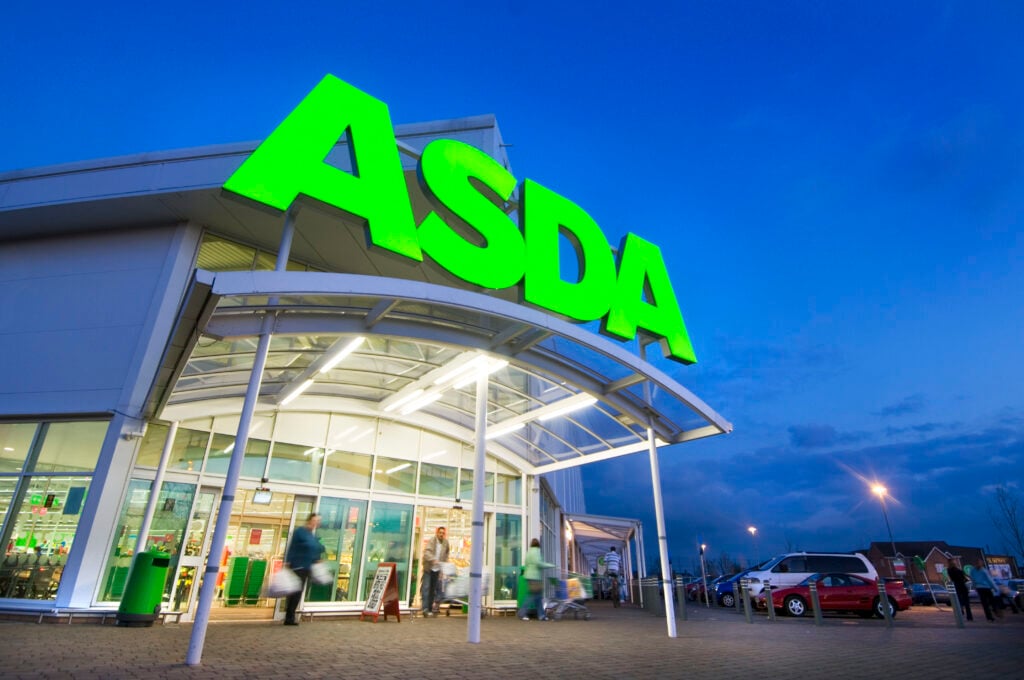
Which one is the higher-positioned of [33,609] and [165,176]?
[165,176]

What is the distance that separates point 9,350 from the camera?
11.0 metres

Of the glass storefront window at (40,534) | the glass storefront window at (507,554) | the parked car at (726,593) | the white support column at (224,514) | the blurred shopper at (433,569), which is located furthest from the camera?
the parked car at (726,593)

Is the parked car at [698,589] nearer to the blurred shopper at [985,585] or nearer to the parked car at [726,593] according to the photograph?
the parked car at [726,593]

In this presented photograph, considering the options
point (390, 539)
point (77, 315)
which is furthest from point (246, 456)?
point (77, 315)

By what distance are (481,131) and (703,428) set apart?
28.6 feet

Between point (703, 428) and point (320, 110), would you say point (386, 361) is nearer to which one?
point (320, 110)

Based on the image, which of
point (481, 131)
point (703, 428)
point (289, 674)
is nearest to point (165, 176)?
point (481, 131)

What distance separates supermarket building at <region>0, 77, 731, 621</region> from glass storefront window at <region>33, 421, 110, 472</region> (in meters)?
0.04

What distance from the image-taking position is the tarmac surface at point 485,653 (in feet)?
16.1

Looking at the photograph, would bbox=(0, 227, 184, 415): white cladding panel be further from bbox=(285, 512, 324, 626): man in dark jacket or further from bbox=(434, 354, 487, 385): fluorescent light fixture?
bbox=(434, 354, 487, 385): fluorescent light fixture

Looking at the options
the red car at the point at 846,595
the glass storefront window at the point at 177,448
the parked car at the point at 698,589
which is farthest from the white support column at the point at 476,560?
the parked car at the point at 698,589

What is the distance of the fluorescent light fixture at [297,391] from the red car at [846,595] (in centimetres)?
1329

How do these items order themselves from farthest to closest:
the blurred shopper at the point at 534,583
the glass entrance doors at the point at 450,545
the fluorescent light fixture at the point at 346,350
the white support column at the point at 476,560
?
the glass entrance doors at the point at 450,545 < the blurred shopper at the point at 534,583 < the fluorescent light fixture at the point at 346,350 < the white support column at the point at 476,560

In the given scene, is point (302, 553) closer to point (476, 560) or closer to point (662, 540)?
point (476, 560)
